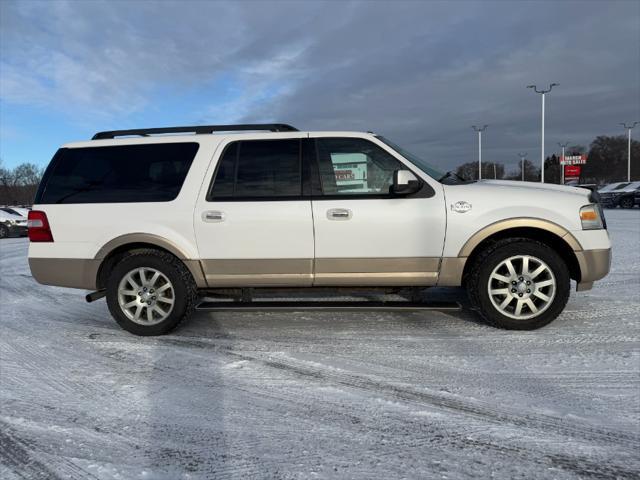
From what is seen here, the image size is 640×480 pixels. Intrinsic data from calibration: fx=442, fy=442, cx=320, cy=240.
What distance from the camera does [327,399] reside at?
3.05 m

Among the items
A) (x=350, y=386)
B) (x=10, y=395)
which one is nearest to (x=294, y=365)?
(x=350, y=386)

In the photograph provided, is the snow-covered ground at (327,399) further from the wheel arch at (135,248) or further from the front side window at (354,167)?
the front side window at (354,167)

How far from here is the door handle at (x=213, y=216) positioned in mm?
4316

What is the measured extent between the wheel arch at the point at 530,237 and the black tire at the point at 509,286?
0.29 ft

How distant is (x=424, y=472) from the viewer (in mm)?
2254

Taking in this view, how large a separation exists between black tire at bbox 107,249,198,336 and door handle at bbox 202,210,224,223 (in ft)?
1.84

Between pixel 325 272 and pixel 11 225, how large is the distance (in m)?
19.8

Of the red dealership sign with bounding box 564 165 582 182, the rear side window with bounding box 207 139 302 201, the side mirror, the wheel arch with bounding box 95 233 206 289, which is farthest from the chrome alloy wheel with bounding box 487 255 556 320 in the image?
the red dealership sign with bounding box 564 165 582 182

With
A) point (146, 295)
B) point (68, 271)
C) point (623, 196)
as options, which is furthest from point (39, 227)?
point (623, 196)

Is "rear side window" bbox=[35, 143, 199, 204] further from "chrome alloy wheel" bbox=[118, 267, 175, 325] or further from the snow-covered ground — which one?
the snow-covered ground

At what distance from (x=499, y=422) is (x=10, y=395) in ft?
11.2

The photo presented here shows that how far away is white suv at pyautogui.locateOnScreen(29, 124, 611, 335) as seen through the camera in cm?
422

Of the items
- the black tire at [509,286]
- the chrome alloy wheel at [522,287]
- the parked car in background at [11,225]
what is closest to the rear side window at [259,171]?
the black tire at [509,286]

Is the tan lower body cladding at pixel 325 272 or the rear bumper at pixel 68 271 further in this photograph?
the rear bumper at pixel 68 271
